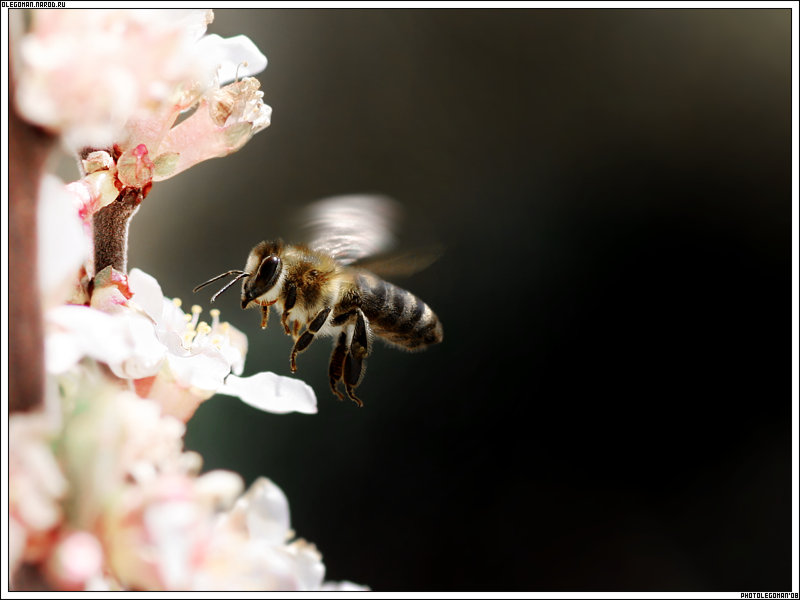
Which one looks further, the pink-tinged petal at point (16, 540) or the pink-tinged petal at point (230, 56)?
the pink-tinged petal at point (230, 56)

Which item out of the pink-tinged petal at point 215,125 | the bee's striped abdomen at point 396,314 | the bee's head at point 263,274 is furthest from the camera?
the bee's striped abdomen at point 396,314

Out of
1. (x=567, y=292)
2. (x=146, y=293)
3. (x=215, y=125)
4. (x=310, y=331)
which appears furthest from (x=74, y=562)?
(x=567, y=292)

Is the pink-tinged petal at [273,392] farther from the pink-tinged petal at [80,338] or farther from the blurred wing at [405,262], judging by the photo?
the blurred wing at [405,262]

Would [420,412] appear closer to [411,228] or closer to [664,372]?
[664,372]

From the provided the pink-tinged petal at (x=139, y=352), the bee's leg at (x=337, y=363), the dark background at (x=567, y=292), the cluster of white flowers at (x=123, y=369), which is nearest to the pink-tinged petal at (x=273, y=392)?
the cluster of white flowers at (x=123, y=369)

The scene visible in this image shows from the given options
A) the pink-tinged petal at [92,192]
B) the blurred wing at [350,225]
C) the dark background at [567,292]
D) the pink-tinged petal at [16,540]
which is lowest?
the dark background at [567,292]

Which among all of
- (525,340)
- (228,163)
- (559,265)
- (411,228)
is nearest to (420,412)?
(525,340)

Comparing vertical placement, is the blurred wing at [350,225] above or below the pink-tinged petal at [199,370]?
above
